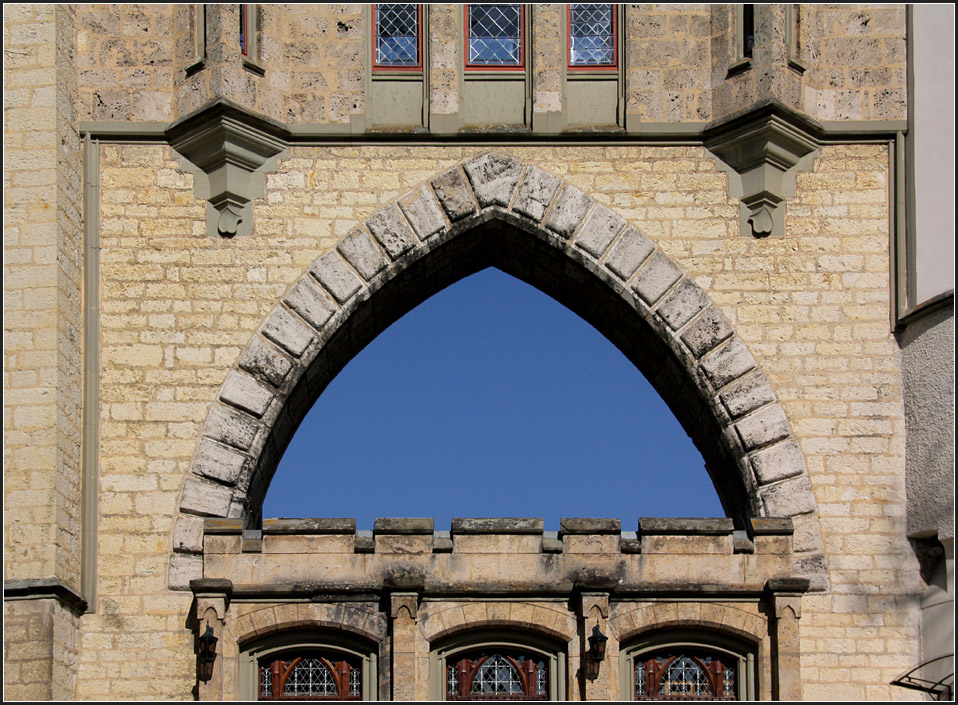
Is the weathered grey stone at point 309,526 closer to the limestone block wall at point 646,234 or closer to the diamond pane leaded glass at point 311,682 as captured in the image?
the limestone block wall at point 646,234

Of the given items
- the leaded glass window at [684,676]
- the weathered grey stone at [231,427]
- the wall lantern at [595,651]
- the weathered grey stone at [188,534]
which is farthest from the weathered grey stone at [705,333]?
the weathered grey stone at [188,534]

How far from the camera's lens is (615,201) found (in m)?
17.9

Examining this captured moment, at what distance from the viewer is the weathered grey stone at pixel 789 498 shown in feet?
55.5

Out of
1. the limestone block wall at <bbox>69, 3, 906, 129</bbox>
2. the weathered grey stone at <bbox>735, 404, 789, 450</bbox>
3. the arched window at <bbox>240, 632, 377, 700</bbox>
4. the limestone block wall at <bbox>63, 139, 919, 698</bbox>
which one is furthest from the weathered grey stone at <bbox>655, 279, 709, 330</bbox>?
the arched window at <bbox>240, 632, 377, 700</bbox>

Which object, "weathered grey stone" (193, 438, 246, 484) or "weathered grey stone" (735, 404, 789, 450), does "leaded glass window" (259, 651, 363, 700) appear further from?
"weathered grey stone" (735, 404, 789, 450)

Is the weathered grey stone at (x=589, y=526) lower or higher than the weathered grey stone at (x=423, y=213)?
lower

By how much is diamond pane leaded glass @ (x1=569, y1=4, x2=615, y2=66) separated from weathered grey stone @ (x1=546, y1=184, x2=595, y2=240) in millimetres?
1308

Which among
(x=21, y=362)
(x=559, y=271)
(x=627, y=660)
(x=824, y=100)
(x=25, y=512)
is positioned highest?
(x=824, y=100)

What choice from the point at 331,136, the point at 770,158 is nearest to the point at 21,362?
the point at 331,136

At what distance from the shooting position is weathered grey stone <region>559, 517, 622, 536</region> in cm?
1656

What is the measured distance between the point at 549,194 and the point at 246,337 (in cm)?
281

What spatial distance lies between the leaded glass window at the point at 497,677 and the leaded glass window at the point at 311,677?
2.48ft

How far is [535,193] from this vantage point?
58.3 feet

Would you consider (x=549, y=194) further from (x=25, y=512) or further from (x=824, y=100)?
(x=25, y=512)
